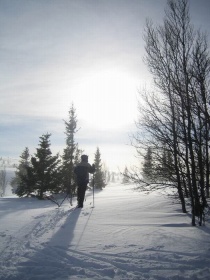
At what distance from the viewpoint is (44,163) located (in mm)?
19656

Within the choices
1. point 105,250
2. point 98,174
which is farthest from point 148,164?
point 98,174

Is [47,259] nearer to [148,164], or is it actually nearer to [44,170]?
[148,164]

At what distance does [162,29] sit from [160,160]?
14.1ft

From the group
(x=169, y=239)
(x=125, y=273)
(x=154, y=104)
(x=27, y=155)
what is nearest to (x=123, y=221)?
(x=169, y=239)

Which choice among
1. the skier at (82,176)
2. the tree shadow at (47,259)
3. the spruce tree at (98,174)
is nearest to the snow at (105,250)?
the tree shadow at (47,259)

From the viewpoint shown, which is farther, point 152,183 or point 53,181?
point 53,181

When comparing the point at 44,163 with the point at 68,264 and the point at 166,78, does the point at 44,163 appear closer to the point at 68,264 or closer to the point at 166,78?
the point at 166,78

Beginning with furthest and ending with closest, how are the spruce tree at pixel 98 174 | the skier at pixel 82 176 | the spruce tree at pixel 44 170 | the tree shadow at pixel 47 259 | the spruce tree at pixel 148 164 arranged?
the spruce tree at pixel 98 174, the spruce tree at pixel 44 170, the skier at pixel 82 176, the spruce tree at pixel 148 164, the tree shadow at pixel 47 259

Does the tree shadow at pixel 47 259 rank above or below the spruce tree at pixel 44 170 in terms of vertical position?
below

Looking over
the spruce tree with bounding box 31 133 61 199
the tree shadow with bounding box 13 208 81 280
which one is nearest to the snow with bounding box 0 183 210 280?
the tree shadow with bounding box 13 208 81 280

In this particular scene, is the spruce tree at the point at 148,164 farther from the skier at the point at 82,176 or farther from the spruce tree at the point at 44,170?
the spruce tree at the point at 44,170

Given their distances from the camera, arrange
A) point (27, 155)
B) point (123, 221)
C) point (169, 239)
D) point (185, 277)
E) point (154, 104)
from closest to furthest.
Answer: point (185, 277), point (169, 239), point (123, 221), point (154, 104), point (27, 155)

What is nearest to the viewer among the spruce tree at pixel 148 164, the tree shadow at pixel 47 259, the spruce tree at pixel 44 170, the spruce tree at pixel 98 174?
the tree shadow at pixel 47 259

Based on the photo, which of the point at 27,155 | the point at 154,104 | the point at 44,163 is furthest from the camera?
the point at 27,155
